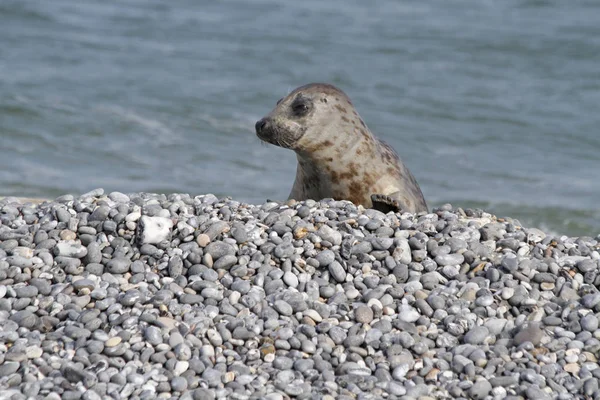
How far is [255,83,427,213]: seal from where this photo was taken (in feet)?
21.4

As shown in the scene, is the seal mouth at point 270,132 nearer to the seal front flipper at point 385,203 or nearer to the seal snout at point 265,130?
the seal snout at point 265,130

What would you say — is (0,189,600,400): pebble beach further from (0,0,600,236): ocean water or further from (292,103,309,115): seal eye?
(0,0,600,236): ocean water

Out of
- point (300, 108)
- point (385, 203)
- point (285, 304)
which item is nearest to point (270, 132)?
point (300, 108)

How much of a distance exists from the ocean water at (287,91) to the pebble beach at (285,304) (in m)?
A: 4.76

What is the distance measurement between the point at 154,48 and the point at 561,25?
774 centimetres

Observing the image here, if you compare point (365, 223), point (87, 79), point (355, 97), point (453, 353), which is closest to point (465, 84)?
point (355, 97)

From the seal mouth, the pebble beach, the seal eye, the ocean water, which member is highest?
the seal eye

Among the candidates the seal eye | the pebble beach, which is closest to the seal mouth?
the seal eye

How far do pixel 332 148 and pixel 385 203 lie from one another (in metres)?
0.72

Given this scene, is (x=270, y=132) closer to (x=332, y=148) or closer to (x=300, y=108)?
(x=300, y=108)

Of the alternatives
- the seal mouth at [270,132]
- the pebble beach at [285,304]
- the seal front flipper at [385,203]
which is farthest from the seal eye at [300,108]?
the pebble beach at [285,304]

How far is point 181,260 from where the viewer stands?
4.90 meters

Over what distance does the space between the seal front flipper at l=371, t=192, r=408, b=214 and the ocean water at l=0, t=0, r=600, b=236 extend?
147 inches

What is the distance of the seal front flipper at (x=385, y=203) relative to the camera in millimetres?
6117
